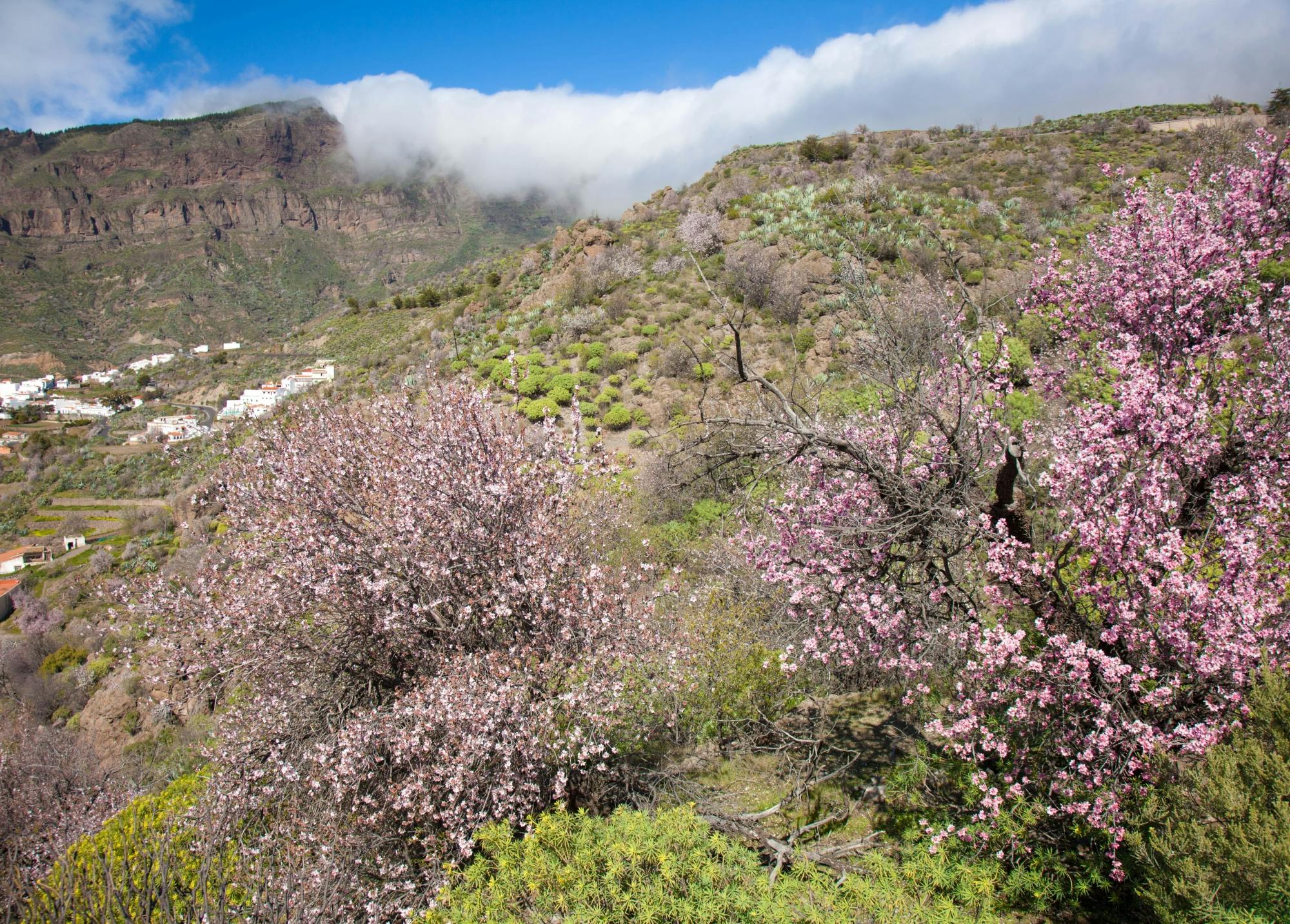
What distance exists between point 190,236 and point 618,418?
16451 cm

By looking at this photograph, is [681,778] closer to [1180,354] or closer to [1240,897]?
[1240,897]

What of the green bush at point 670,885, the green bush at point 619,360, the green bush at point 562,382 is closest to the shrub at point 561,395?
the green bush at point 562,382

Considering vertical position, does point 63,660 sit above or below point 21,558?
below

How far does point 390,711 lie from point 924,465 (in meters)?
5.70

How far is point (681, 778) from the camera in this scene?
243 inches

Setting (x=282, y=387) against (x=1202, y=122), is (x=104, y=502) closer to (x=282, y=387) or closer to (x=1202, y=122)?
(x=282, y=387)

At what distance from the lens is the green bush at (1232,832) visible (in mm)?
2822

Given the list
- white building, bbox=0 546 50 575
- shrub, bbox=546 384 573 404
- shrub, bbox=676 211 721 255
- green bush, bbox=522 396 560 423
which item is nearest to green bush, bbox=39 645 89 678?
white building, bbox=0 546 50 575

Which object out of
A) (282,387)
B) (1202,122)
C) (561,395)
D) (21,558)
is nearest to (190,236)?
(282,387)

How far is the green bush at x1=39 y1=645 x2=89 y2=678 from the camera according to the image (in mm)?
27125

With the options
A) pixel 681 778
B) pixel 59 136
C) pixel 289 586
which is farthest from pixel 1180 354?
pixel 59 136

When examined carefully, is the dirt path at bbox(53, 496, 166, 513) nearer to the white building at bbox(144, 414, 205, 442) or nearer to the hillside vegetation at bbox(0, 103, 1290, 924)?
the white building at bbox(144, 414, 205, 442)

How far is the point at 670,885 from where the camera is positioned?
343 cm

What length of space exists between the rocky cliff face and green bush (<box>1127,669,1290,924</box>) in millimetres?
122818
